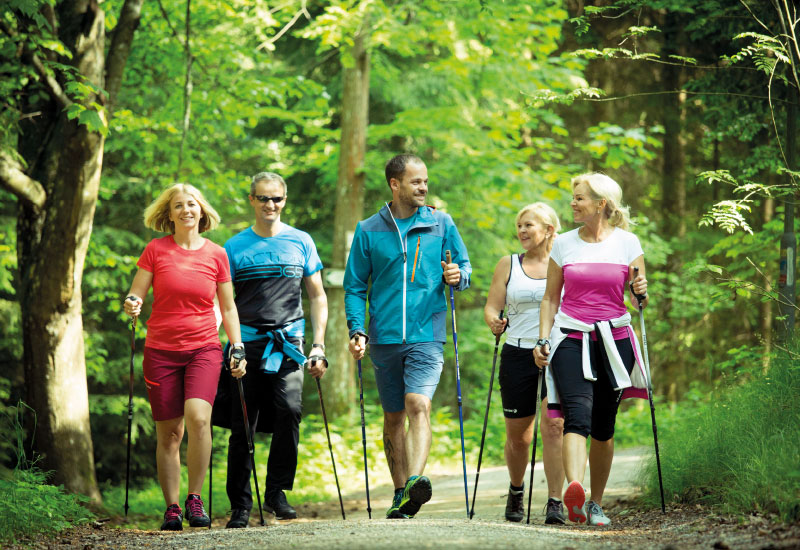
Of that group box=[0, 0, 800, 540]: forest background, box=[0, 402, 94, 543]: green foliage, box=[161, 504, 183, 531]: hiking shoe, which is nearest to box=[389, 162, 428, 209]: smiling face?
box=[0, 0, 800, 540]: forest background

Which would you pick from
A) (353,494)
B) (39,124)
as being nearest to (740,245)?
(353,494)

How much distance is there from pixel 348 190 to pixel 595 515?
8.71m

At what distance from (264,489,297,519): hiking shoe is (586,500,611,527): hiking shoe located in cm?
212

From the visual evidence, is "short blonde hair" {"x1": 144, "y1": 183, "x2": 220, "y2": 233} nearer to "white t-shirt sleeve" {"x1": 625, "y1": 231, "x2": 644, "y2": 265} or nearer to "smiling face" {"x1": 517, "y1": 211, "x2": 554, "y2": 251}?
"smiling face" {"x1": 517, "y1": 211, "x2": 554, "y2": 251}

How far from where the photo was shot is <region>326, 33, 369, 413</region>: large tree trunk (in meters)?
13.3

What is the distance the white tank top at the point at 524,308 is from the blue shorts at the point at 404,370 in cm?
58

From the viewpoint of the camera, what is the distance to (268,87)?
12203 mm

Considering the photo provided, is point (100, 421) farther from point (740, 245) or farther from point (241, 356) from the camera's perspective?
point (740, 245)

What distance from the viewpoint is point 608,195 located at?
225 inches

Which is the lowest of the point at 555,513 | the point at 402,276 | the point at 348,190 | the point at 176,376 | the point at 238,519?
the point at 238,519

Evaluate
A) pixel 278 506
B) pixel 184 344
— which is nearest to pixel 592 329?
pixel 278 506

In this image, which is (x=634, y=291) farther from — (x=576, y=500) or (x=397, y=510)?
(x=397, y=510)

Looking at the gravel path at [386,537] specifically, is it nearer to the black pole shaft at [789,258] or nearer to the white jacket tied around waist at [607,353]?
the white jacket tied around waist at [607,353]

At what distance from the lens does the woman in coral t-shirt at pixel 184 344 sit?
596 centimetres
